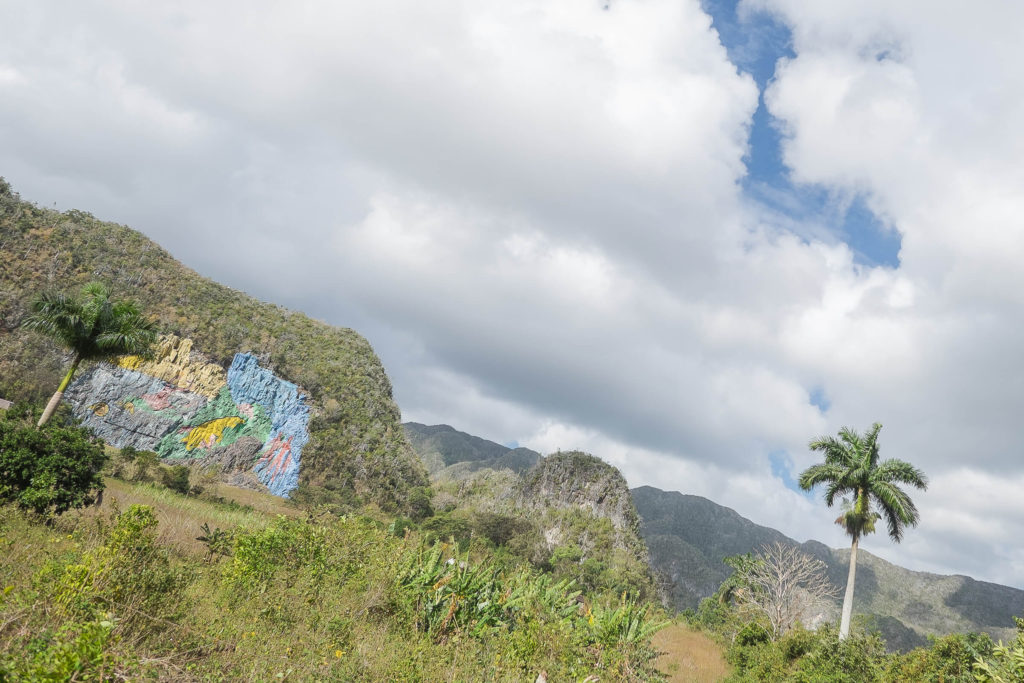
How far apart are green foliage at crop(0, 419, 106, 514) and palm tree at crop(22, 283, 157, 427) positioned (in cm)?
552

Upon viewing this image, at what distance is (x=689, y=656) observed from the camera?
24.5 m

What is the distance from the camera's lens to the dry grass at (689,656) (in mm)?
18359

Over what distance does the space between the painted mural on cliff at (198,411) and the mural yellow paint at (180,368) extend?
8 centimetres

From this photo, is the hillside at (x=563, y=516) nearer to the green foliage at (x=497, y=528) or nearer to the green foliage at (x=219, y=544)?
the green foliage at (x=497, y=528)

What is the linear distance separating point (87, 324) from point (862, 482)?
29.7 m

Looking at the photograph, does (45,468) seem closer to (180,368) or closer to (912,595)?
(180,368)

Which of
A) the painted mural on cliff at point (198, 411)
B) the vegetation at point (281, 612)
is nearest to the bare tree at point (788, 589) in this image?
the vegetation at point (281, 612)

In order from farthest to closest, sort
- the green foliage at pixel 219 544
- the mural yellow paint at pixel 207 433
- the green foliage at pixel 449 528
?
1. the green foliage at pixel 449 528
2. the mural yellow paint at pixel 207 433
3. the green foliage at pixel 219 544

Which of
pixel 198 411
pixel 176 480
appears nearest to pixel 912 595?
pixel 198 411

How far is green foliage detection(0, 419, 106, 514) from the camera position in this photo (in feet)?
37.6

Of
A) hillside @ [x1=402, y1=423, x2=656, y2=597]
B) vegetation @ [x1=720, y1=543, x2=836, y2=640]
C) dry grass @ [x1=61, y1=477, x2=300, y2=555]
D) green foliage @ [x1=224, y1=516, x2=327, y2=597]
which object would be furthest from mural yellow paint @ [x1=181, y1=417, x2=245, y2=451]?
vegetation @ [x1=720, y1=543, x2=836, y2=640]

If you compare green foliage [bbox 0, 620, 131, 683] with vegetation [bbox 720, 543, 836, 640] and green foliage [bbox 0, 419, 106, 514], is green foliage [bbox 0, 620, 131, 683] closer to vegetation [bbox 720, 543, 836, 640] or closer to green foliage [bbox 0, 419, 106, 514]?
green foliage [bbox 0, 419, 106, 514]

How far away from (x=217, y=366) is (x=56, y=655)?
52.5 meters

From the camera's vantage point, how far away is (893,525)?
2109 cm
